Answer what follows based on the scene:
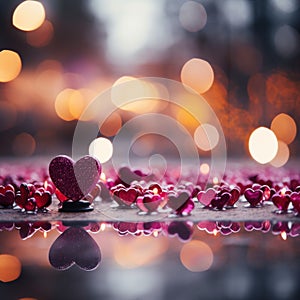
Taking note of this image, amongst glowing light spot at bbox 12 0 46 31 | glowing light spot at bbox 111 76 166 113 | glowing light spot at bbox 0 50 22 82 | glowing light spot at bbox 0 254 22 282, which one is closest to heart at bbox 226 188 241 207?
glowing light spot at bbox 0 254 22 282

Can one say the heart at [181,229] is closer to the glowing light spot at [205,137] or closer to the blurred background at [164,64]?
the blurred background at [164,64]

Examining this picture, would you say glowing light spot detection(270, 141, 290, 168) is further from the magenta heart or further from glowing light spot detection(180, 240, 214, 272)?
glowing light spot detection(180, 240, 214, 272)

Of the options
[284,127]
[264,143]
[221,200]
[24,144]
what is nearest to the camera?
[221,200]

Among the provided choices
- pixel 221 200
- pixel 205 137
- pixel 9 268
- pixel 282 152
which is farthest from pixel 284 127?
pixel 9 268

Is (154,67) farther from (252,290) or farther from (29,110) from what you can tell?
(252,290)

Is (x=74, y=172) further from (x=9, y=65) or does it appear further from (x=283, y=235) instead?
(x=9, y=65)

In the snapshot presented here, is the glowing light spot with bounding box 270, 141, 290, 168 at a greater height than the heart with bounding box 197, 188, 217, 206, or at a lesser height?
lesser
